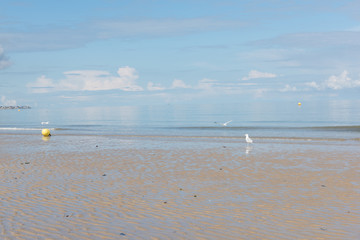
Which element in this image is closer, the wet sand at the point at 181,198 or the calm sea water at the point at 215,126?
the wet sand at the point at 181,198

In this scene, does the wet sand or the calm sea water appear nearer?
A: the wet sand

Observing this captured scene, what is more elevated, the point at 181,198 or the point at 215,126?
the point at 215,126

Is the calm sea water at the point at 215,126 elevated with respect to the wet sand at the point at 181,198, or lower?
elevated

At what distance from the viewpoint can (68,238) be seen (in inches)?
271

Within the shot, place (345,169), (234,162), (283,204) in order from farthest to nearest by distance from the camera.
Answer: (234,162), (345,169), (283,204)

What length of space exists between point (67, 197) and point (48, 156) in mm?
9377

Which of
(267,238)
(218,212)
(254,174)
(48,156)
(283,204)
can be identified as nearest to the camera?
(267,238)

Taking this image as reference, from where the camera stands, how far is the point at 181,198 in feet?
32.6

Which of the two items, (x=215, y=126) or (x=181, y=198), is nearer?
(x=181, y=198)

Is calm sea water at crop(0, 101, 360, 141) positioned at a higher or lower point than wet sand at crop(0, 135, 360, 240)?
higher

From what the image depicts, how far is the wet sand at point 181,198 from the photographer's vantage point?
24.2ft

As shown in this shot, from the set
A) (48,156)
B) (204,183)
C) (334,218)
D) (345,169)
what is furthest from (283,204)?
(48,156)

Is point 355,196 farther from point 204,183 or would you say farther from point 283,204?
point 204,183

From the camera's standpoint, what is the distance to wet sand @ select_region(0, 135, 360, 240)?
736cm
